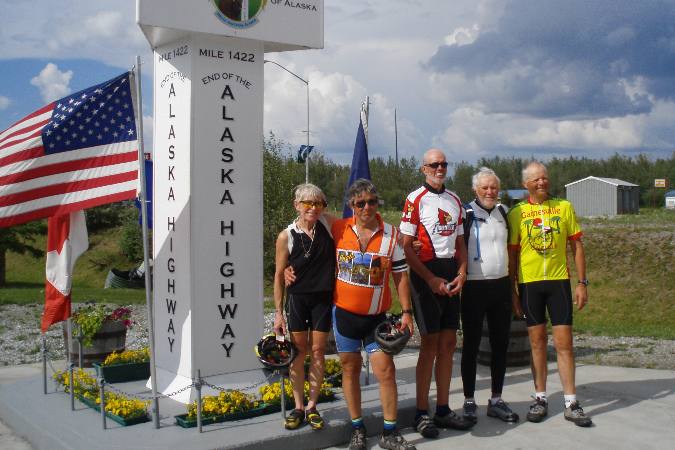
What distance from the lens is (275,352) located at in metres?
5.30

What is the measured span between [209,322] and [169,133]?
176cm

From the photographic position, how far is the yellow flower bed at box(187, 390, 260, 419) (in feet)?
18.1

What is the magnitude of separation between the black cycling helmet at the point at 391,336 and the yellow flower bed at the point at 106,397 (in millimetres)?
2166

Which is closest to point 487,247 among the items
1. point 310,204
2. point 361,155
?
point 310,204

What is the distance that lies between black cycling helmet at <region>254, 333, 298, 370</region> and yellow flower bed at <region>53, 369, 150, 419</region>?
120 cm

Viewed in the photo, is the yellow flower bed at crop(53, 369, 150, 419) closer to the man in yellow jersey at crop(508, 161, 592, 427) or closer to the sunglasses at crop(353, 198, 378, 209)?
the sunglasses at crop(353, 198, 378, 209)

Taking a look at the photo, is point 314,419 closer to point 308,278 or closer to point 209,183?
point 308,278

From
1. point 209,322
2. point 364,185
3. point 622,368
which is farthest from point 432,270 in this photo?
point 622,368

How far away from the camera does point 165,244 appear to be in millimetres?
6344

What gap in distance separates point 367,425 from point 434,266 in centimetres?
142

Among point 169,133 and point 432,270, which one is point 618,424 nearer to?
point 432,270

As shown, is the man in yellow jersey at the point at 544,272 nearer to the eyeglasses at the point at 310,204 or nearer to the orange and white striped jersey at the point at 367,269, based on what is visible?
the orange and white striped jersey at the point at 367,269

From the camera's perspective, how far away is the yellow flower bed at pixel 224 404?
551 centimetres

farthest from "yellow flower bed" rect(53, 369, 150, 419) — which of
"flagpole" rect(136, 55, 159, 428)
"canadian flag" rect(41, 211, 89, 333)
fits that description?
"canadian flag" rect(41, 211, 89, 333)
